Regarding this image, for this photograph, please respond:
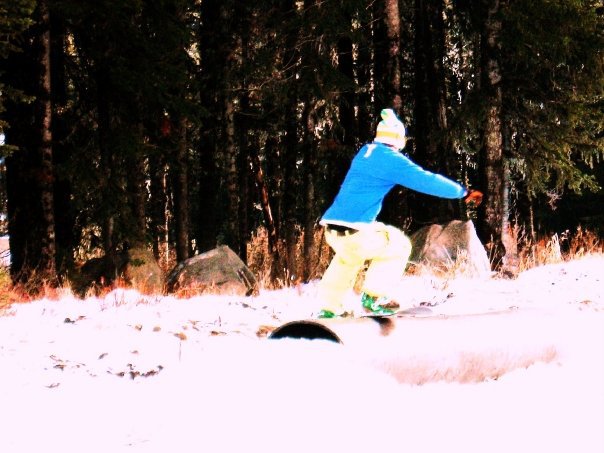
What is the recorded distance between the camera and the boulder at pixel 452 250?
11.6 meters

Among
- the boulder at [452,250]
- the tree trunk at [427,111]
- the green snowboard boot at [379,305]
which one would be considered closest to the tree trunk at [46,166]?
the boulder at [452,250]

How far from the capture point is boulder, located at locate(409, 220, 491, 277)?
38.0 ft

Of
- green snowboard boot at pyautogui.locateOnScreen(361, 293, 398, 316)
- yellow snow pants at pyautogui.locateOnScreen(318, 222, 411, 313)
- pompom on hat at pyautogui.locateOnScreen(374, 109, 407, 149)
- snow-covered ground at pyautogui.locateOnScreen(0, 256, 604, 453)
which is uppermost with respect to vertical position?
pompom on hat at pyautogui.locateOnScreen(374, 109, 407, 149)

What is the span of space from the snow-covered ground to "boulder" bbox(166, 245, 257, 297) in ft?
13.3

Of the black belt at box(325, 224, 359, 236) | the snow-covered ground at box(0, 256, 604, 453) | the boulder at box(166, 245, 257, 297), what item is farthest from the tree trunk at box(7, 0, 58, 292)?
the black belt at box(325, 224, 359, 236)

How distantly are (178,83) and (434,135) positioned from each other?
4697mm

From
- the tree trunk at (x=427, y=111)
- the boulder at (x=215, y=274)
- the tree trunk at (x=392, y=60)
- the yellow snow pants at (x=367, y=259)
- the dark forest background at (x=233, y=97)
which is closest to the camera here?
the yellow snow pants at (x=367, y=259)

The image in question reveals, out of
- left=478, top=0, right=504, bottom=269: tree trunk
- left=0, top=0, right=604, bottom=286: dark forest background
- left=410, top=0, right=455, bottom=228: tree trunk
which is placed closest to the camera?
left=0, top=0, right=604, bottom=286: dark forest background

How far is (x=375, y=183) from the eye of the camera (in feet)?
20.6

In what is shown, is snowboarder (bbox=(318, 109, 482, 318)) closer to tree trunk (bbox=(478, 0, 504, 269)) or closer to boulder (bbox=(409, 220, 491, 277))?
boulder (bbox=(409, 220, 491, 277))

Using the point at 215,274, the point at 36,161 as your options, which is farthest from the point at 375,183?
the point at 36,161

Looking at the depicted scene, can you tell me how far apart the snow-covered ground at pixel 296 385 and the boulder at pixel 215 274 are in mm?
4039

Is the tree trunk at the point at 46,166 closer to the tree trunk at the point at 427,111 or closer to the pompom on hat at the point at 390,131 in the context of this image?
the pompom on hat at the point at 390,131

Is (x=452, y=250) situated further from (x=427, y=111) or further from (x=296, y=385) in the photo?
(x=296, y=385)
